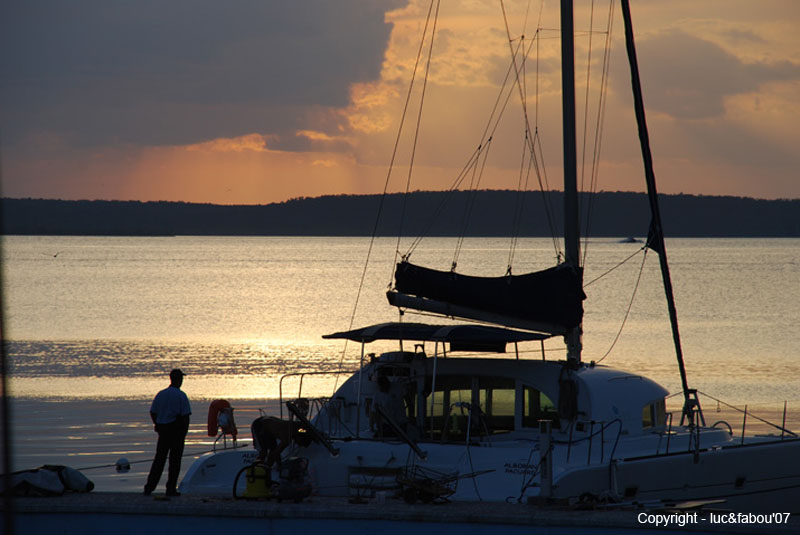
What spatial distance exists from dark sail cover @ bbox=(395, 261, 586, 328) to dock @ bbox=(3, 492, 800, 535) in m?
4.17

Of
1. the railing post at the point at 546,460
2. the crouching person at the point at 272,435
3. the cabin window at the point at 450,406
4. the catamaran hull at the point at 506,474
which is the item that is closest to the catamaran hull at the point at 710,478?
the catamaran hull at the point at 506,474

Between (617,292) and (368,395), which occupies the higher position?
(617,292)

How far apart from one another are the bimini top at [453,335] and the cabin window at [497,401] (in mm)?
518

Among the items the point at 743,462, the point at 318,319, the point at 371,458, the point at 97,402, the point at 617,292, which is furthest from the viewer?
the point at 617,292

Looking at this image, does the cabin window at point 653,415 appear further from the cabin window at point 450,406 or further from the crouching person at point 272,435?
the crouching person at point 272,435

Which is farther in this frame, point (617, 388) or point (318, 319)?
point (318, 319)

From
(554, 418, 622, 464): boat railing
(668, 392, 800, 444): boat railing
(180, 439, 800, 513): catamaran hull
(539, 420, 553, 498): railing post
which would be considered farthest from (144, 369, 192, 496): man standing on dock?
(668, 392, 800, 444): boat railing

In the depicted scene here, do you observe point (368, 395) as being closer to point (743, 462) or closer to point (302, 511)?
point (302, 511)

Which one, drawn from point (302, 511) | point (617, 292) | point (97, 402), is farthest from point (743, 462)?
point (617, 292)

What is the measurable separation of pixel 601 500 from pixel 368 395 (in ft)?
13.6

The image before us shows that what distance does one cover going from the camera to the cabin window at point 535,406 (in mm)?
15281

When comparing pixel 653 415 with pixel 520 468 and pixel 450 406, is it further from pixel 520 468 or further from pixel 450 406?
pixel 520 468

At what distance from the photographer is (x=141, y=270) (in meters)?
148

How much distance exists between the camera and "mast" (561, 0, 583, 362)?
1680 cm
